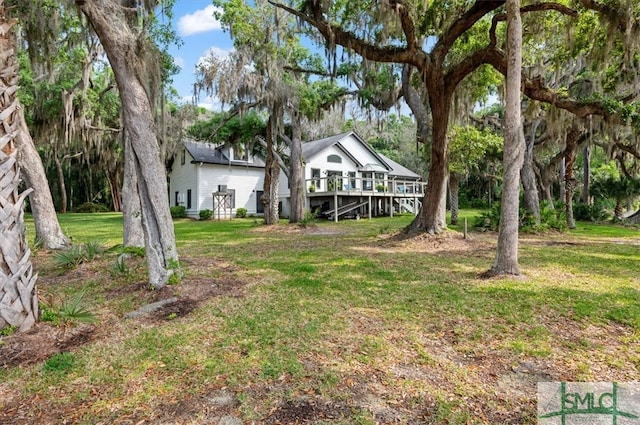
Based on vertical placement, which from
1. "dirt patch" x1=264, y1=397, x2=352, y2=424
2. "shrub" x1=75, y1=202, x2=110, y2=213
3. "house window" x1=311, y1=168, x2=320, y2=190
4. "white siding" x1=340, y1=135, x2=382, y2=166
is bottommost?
"dirt patch" x1=264, y1=397, x2=352, y2=424

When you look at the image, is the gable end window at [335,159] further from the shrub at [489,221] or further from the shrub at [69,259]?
the shrub at [69,259]

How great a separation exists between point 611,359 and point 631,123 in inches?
310

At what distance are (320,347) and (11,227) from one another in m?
3.04

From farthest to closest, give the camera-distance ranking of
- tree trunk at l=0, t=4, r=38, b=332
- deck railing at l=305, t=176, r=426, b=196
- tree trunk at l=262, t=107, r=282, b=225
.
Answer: deck railing at l=305, t=176, r=426, b=196 < tree trunk at l=262, t=107, r=282, b=225 < tree trunk at l=0, t=4, r=38, b=332

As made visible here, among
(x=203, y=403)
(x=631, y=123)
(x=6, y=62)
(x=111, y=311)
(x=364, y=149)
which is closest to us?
(x=203, y=403)

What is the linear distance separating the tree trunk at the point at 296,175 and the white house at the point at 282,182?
4.75 metres

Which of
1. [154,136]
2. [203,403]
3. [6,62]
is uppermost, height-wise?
[6,62]

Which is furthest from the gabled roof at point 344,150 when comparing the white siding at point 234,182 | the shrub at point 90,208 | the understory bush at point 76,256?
the shrub at point 90,208

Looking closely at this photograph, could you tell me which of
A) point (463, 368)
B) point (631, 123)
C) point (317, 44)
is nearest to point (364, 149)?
point (317, 44)

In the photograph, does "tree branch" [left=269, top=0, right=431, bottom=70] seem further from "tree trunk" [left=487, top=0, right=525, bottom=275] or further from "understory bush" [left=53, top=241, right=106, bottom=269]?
"understory bush" [left=53, top=241, right=106, bottom=269]

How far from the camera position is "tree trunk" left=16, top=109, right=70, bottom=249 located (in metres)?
7.62

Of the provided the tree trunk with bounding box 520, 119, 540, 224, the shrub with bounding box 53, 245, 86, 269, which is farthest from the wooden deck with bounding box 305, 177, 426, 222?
the shrub with bounding box 53, 245, 86, 269

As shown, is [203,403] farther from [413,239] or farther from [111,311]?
[413,239]

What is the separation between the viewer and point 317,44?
400 inches
